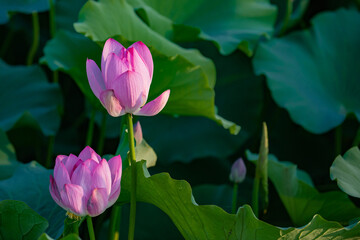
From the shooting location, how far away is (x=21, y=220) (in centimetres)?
81

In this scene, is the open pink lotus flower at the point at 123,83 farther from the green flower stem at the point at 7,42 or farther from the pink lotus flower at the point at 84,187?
the green flower stem at the point at 7,42

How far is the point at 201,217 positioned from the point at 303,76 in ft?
3.09

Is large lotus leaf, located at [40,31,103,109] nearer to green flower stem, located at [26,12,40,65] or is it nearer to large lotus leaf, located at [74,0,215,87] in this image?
large lotus leaf, located at [74,0,215,87]

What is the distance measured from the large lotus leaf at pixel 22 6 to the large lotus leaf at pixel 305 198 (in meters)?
0.91

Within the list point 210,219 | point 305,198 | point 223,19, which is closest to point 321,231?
point 210,219

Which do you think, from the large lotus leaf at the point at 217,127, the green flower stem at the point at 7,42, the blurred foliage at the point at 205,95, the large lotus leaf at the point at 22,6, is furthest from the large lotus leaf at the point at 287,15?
the green flower stem at the point at 7,42

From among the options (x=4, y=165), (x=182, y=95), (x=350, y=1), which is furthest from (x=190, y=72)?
(x=350, y=1)

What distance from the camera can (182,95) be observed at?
1.19 m

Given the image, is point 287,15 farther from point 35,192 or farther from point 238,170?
point 35,192

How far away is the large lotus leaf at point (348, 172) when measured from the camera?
0.88m

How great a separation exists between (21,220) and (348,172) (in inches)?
21.9

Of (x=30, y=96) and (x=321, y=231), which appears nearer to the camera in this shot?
(x=321, y=231)

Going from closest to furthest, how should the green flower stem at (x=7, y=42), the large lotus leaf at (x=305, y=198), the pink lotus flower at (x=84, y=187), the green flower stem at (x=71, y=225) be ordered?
the pink lotus flower at (x=84, y=187) → the green flower stem at (x=71, y=225) → the large lotus leaf at (x=305, y=198) → the green flower stem at (x=7, y=42)

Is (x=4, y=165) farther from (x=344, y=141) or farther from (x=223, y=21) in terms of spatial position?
(x=344, y=141)
